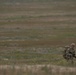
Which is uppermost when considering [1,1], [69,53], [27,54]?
[69,53]

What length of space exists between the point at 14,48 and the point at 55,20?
26.4 meters

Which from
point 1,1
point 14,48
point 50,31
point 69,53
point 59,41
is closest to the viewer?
point 69,53

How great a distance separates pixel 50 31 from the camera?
50.3 meters

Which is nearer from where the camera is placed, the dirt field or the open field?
the open field

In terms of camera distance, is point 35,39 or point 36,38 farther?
point 36,38

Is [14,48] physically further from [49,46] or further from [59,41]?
[59,41]

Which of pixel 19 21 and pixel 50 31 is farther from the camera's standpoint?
pixel 19 21

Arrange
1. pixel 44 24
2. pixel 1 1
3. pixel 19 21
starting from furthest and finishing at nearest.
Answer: pixel 1 1, pixel 19 21, pixel 44 24

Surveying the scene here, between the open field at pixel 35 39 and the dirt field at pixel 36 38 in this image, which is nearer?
the open field at pixel 35 39

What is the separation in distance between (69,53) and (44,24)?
34044mm

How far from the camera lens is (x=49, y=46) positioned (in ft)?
128

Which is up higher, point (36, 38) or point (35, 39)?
point (35, 39)

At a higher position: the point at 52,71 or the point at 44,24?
the point at 52,71

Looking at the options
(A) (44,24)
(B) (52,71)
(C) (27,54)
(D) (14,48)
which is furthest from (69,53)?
(A) (44,24)
